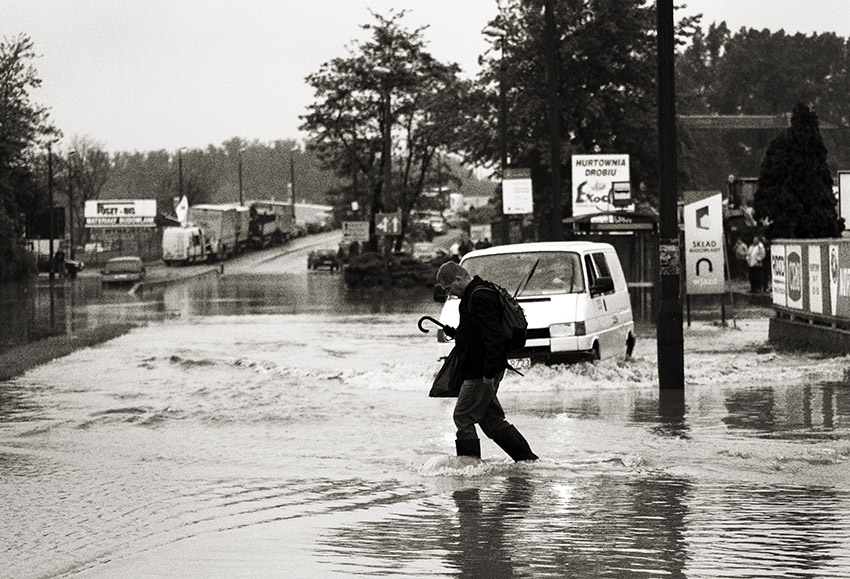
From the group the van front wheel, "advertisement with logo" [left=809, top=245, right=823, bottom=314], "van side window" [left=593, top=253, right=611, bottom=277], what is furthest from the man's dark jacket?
"advertisement with logo" [left=809, top=245, right=823, bottom=314]

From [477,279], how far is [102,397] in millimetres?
9233

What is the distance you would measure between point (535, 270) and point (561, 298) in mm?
866

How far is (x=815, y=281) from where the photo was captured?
77.3ft

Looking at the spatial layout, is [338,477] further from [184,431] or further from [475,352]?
[184,431]

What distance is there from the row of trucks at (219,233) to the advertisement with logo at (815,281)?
77.0m

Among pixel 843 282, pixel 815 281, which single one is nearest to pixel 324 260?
pixel 815 281

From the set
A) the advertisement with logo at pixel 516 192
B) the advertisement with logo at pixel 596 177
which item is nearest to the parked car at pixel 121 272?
the advertisement with logo at pixel 516 192

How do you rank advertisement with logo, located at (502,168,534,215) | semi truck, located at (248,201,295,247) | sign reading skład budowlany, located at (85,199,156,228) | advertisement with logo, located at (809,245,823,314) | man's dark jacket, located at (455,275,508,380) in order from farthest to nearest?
sign reading skład budowlany, located at (85,199,156,228), semi truck, located at (248,201,295,247), advertisement with logo, located at (502,168,534,215), advertisement with logo, located at (809,245,823,314), man's dark jacket, located at (455,275,508,380)

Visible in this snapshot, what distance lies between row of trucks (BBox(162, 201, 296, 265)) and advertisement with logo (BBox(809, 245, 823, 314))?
77.0 meters

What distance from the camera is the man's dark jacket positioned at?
10508 mm

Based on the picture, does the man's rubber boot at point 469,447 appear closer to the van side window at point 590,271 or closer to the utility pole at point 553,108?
the van side window at point 590,271

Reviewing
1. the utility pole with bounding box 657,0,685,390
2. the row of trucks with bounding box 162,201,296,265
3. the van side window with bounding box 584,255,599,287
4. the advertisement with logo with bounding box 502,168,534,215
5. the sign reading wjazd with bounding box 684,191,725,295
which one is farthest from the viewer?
the row of trucks with bounding box 162,201,296,265

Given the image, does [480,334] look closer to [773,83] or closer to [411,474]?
[411,474]

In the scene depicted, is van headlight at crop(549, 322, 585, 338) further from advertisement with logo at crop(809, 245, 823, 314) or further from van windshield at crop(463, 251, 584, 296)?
advertisement with logo at crop(809, 245, 823, 314)
